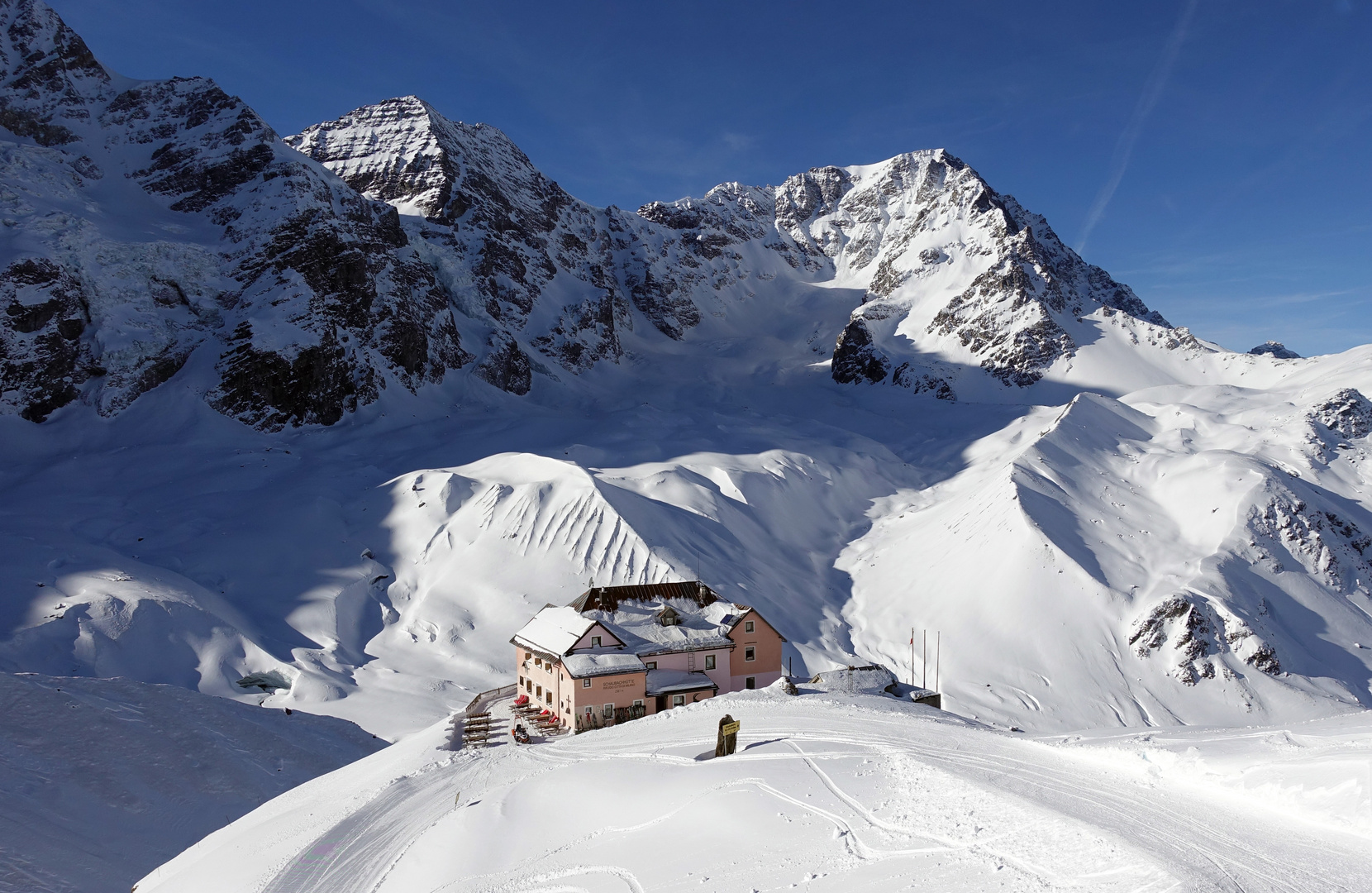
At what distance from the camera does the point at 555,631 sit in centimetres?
3391

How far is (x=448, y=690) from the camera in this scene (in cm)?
4375

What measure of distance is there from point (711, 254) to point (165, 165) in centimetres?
11002

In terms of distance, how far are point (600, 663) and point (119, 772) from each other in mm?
16743

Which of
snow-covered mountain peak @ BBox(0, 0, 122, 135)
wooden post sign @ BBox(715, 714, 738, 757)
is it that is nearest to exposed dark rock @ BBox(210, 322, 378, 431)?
snow-covered mountain peak @ BBox(0, 0, 122, 135)

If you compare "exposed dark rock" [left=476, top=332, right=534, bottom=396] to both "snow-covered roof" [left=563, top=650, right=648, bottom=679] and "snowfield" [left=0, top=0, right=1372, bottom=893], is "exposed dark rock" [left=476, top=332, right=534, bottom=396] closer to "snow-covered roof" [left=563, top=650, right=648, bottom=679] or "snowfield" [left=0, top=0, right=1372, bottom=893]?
"snowfield" [left=0, top=0, right=1372, bottom=893]

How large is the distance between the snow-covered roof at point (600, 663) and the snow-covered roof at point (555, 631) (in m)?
0.79

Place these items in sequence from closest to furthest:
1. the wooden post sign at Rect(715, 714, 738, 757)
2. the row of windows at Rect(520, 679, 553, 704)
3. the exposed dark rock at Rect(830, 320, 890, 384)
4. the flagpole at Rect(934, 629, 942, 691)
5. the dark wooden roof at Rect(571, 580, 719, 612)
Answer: the wooden post sign at Rect(715, 714, 738, 757) → the row of windows at Rect(520, 679, 553, 704) → the dark wooden roof at Rect(571, 580, 719, 612) → the flagpole at Rect(934, 629, 942, 691) → the exposed dark rock at Rect(830, 320, 890, 384)

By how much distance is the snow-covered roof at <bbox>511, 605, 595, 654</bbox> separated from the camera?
107 ft

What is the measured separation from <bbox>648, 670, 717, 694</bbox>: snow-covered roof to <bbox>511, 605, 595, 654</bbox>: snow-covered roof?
3.48 meters

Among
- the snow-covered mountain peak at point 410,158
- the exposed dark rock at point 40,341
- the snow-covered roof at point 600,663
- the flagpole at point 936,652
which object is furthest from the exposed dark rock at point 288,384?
the flagpole at point 936,652

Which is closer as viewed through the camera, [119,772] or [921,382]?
[119,772]

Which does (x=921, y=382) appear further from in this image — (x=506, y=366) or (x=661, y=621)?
(x=661, y=621)

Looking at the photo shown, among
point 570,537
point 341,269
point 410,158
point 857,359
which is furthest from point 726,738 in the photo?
point 410,158

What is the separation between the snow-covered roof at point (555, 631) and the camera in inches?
1278
